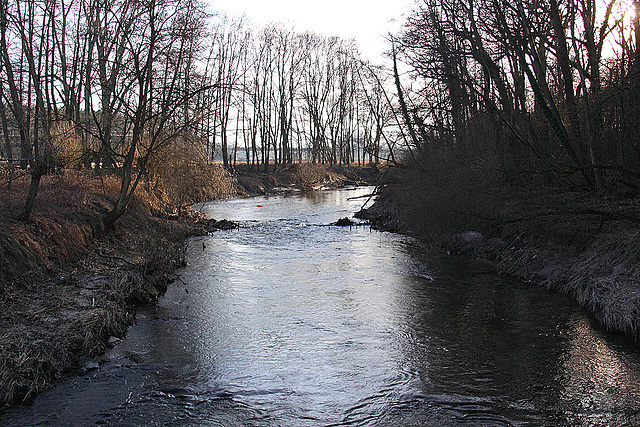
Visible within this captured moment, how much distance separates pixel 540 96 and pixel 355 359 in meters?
10.8

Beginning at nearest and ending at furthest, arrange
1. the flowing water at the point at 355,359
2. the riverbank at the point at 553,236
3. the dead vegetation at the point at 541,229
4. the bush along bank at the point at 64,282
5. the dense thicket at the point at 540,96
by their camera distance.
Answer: the flowing water at the point at 355,359 → the bush along bank at the point at 64,282 → the riverbank at the point at 553,236 → the dead vegetation at the point at 541,229 → the dense thicket at the point at 540,96

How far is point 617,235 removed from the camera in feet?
37.2

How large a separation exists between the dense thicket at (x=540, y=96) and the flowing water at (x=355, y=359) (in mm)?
4473

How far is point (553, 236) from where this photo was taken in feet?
44.7

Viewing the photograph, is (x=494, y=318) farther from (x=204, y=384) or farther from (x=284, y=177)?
(x=284, y=177)

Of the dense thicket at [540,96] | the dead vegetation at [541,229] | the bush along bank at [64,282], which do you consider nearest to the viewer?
the bush along bank at [64,282]

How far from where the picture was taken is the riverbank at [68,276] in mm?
7207

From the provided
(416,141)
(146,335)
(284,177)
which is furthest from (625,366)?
(284,177)

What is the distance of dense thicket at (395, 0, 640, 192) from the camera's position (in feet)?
46.0

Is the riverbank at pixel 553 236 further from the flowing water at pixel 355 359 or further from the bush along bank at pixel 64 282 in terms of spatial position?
the bush along bank at pixel 64 282

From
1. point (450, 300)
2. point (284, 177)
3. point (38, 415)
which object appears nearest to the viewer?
point (38, 415)

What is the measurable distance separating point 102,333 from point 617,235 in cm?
1045

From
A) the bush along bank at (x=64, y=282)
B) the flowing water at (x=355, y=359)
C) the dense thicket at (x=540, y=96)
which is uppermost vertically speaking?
the dense thicket at (x=540, y=96)

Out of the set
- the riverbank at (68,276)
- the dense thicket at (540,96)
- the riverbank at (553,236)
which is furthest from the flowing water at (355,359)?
the dense thicket at (540,96)
